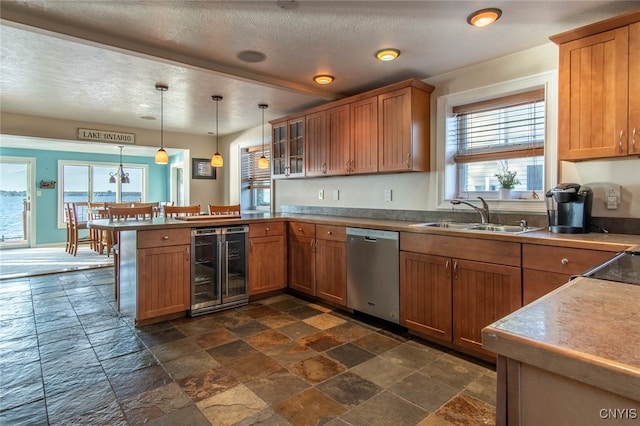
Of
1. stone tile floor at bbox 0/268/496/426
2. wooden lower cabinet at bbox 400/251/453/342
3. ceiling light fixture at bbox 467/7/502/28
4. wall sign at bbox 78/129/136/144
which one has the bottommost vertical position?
stone tile floor at bbox 0/268/496/426

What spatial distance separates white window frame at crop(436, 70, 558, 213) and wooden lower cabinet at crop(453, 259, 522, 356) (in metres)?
0.77

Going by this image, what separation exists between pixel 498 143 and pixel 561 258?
1.33 metres

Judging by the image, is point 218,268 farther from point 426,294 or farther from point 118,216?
point 426,294

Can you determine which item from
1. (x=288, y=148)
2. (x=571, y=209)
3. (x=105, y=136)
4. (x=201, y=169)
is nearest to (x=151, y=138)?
(x=105, y=136)

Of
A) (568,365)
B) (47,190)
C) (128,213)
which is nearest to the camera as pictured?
(568,365)

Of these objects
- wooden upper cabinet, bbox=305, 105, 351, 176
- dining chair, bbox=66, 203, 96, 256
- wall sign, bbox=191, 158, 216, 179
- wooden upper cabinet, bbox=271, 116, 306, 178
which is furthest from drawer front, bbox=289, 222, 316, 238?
dining chair, bbox=66, 203, 96, 256

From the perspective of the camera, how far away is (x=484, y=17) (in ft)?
7.43

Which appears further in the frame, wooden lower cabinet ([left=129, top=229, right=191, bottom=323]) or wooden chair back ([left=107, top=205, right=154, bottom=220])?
wooden chair back ([left=107, top=205, right=154, bottom=220])

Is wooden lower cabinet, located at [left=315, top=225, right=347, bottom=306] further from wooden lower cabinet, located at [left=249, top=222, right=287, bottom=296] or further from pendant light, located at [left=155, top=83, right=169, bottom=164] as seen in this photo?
pendant light, located at [left=155, top=83, right=169, bottom=164]

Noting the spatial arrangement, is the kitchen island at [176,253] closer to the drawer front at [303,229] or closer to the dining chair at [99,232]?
the drawer front at [303,229]

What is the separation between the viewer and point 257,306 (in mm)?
3605

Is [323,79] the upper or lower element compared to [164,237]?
upper

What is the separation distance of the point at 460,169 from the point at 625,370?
2.93m

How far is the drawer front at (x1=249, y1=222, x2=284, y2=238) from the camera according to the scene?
146 inches
